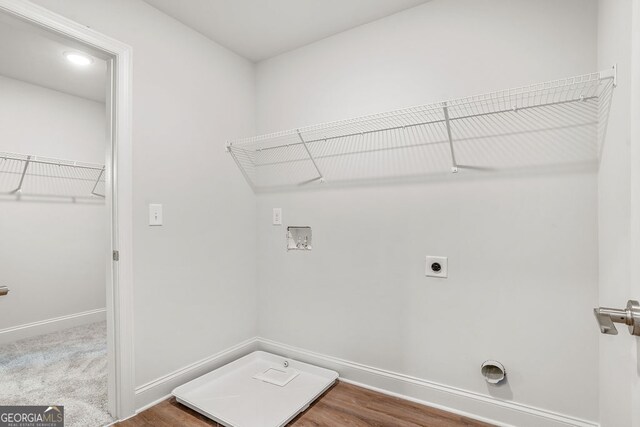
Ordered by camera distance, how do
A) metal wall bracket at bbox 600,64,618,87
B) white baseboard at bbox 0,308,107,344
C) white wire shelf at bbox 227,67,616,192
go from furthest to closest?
white baseboard at bbox 0,308,107,344 → white wire shelf at bbox 227,67,616,192 → metal wall bracket at bbox 600,64,618,87

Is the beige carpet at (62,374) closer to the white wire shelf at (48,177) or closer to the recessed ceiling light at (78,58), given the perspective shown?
the white wire shelf at (48,177)

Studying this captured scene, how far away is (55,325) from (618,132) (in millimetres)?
4308

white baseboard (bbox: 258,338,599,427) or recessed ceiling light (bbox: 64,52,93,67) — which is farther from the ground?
recessed ceiling light (bbox: 64,52,93,67)

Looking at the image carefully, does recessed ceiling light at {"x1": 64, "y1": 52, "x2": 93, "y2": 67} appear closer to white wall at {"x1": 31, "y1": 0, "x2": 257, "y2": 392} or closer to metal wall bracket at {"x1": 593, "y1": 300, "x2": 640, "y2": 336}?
white wall at {"x1": 31, "y1": 0, "x2": 257, "y2": 392}

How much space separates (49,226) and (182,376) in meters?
2.24

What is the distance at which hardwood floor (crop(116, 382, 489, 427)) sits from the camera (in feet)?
5.41

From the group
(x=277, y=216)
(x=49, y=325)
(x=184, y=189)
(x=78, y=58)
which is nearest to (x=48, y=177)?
(x=78, y=58)

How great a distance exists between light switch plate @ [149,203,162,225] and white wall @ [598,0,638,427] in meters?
2.05

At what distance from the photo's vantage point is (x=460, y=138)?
1729 mm

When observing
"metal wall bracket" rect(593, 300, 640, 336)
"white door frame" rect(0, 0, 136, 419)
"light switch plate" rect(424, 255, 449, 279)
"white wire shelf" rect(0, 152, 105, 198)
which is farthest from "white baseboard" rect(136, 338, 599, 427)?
"white wire shelf" rect(0, 152, 105, 198)

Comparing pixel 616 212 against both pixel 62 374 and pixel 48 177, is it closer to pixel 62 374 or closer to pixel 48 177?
pixel 62 374

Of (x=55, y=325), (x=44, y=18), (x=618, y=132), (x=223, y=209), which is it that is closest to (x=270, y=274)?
(x=223, y=209)

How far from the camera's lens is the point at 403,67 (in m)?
1.90

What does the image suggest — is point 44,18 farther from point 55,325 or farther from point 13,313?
point 55,325
